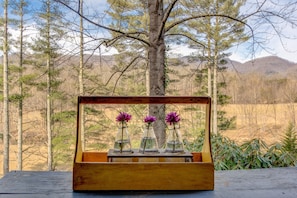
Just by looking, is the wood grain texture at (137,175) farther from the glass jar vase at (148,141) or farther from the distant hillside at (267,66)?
the distant hillside at (267,66)

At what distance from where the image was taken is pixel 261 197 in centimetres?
87

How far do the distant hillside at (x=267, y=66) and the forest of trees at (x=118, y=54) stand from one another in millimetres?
175

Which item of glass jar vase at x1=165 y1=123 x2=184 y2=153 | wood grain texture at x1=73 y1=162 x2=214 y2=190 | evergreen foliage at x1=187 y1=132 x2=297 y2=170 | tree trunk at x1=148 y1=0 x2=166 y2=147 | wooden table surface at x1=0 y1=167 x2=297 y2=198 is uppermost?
tree trunk at x1=148 y1=0 x2=166 y2=147

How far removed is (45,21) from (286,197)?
2.94 meters

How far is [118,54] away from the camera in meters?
3.23

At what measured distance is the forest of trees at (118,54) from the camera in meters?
2.35

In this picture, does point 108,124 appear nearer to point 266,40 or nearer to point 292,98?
point 266,40

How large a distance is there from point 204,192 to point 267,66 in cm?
268

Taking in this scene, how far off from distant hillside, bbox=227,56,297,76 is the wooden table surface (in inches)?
77.7

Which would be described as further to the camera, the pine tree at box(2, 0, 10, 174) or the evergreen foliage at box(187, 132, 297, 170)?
the pine tree at box(2, 0, 10, 174)

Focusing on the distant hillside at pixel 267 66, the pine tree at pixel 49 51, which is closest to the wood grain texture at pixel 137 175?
the pine tree at pixel 49 51

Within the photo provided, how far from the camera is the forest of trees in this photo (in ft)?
7.71

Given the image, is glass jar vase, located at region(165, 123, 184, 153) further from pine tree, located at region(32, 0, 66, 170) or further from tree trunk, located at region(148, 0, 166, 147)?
pine tree, located at region(32, 0, 66, 170)

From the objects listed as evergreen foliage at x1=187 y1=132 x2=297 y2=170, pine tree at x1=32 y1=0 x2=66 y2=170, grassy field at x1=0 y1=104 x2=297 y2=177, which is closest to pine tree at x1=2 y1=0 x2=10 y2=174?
grassy field at x1=0 y1=104 x2=297 y2=177
